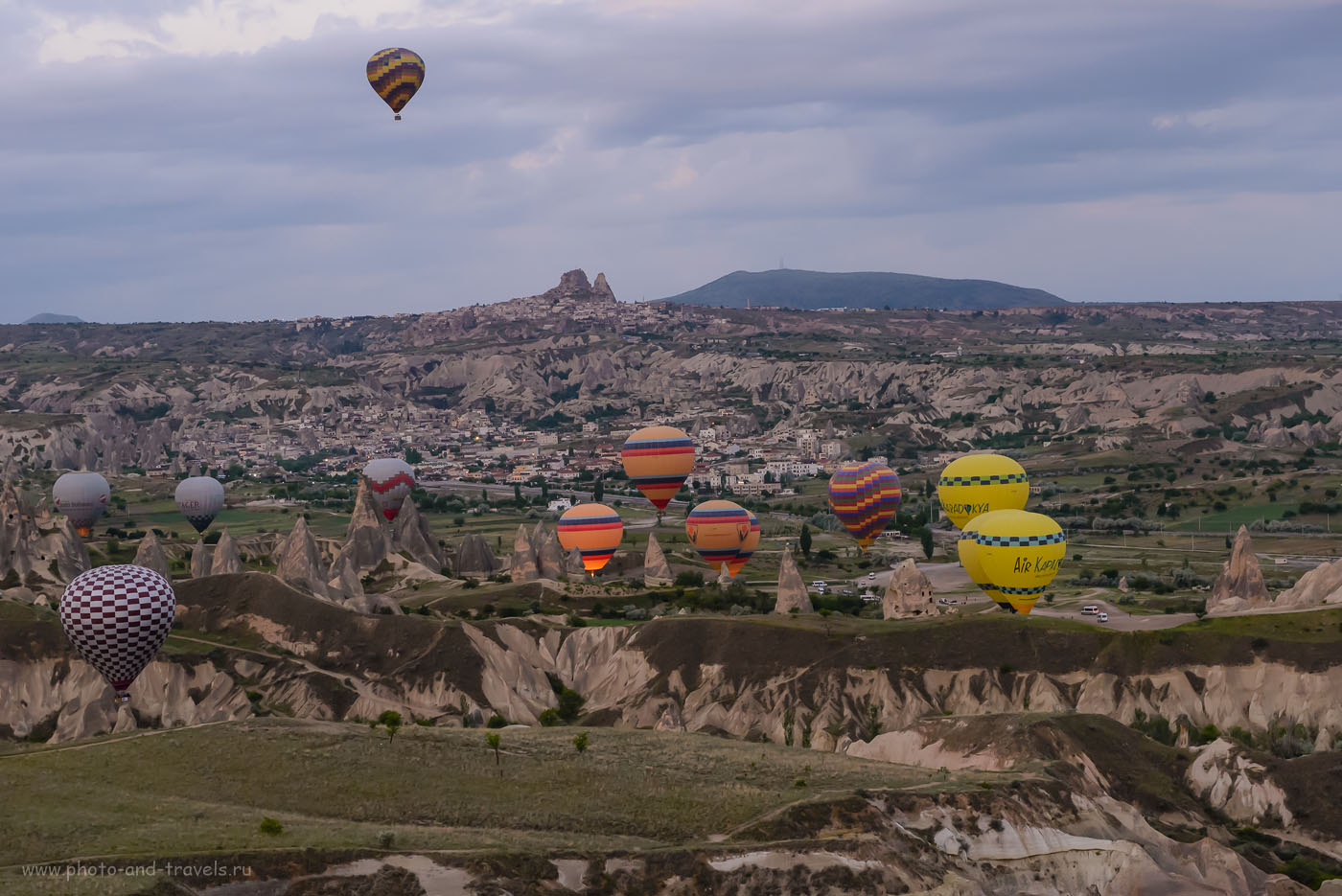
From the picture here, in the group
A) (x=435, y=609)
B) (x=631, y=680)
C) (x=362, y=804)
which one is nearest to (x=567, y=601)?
(x=435, y=609)

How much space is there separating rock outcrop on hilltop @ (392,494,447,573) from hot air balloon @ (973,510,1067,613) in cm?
4373

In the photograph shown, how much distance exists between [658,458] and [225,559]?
38942mm

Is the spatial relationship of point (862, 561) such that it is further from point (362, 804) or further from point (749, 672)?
point (362, 804)

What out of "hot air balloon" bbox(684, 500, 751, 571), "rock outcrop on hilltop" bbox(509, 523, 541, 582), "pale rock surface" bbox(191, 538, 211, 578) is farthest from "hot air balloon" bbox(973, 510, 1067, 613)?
"pale rock surface" bbox(191, 538, 211, 578)

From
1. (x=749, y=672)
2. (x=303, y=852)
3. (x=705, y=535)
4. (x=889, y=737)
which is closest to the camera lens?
(x=303, y=852)

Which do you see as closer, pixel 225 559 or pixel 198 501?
pixel 225 559

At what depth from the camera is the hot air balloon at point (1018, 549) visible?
94.8 meters

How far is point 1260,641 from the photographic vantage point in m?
85.9

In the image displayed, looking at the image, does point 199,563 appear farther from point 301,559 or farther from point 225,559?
point 301,559

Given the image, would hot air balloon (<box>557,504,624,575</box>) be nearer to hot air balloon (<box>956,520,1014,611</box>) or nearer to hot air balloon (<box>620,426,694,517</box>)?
hot air balloon (<box>620,426,694,517</box>)

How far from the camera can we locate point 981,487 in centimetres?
11219

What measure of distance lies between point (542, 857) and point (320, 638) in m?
46.4

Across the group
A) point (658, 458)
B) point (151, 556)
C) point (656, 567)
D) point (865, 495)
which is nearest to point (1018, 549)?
point (656, 567)

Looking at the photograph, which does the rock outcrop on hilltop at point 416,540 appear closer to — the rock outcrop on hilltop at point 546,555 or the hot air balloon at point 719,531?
the rock outcrop on hilltop at point 546,555
